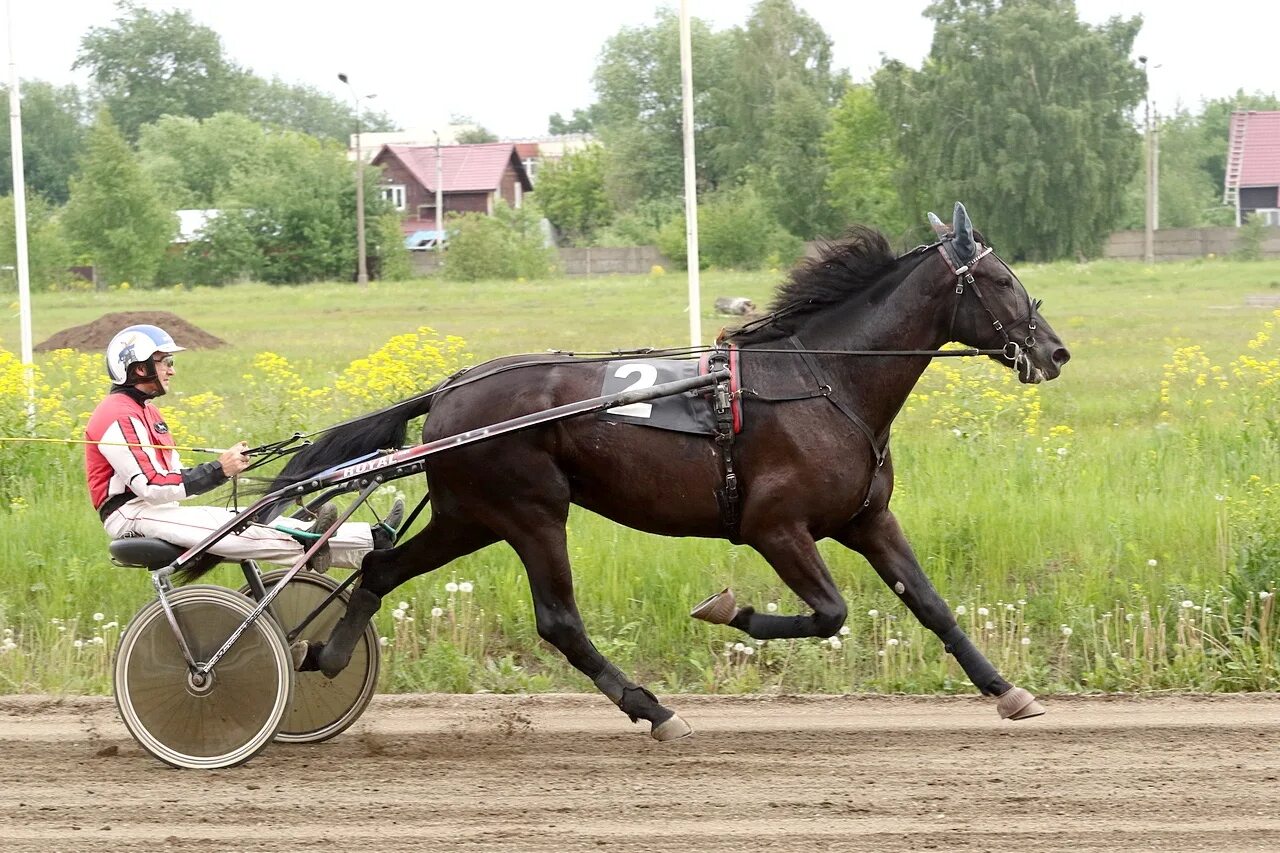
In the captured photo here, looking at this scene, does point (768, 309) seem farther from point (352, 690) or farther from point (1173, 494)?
point (1173, 494)

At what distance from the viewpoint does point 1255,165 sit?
208 ft

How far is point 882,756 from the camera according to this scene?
5.37m

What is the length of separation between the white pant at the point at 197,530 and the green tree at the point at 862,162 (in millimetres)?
40908

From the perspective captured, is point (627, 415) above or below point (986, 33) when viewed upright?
below

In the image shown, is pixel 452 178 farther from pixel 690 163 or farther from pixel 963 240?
pixel 963 240

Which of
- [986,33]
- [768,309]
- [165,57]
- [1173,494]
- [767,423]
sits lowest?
[1173,494]

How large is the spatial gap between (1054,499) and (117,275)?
4302 centimetres

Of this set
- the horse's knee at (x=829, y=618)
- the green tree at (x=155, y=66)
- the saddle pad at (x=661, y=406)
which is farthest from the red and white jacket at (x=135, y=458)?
the green tree at (x=155, y=66)

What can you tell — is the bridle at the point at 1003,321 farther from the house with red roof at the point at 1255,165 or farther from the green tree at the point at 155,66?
the green tree at the point at 155,66

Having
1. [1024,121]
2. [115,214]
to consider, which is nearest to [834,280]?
[1024,121]

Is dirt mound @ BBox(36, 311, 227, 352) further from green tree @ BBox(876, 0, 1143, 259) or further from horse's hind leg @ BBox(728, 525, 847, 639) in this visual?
green tree @ BBox(876, 0, 1143, 259)

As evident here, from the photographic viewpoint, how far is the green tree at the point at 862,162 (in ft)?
152

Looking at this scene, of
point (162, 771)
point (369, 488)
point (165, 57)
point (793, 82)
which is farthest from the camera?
point (165, 57)

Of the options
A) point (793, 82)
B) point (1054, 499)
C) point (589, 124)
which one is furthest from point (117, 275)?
point (589, 124)
